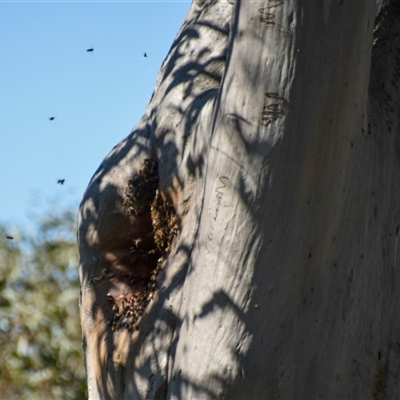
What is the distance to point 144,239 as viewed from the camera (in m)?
4.53

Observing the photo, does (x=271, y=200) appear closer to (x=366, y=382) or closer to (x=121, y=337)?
(x=366, y=382)

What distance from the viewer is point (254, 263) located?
3.34m

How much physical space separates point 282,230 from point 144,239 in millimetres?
1336

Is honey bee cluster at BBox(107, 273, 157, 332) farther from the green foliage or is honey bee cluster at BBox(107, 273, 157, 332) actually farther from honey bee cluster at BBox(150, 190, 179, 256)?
the green foliage

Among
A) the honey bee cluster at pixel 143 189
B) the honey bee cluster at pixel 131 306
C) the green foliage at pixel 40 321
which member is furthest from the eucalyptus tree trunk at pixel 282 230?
the green foliage at pixel 40 321

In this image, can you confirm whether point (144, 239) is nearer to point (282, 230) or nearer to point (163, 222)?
point (163, 222)

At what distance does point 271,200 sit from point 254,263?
25 centimetres

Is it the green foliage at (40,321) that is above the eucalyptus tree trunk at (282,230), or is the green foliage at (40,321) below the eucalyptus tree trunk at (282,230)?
above

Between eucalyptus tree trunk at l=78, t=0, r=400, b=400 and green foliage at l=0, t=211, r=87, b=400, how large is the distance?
5.70m

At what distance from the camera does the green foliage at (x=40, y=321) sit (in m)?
9.70

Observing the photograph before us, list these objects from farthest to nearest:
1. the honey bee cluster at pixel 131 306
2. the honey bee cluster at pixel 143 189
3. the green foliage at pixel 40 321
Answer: the green foliage at pixel 40 321 < the honey bee cluster at pixel 143 189 < the honey bee cluster at pixel 131 306

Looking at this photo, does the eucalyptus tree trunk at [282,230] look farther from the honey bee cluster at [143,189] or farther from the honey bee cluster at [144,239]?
the honey bee cluster at [143,189]

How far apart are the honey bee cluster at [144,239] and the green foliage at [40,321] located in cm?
553

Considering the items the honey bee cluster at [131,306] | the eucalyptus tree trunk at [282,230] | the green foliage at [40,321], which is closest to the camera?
the eucalyptus tree trunk at [282,230]
